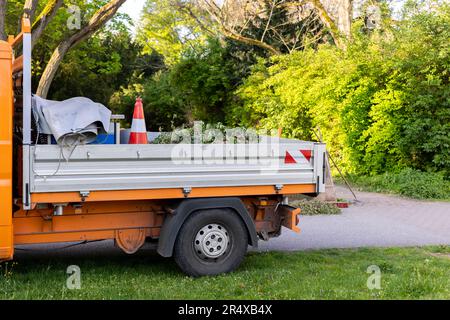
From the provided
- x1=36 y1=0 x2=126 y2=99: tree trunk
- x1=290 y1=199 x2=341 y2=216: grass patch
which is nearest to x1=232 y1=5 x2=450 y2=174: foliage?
x1=290 y1=199 x2=341 y2=216: grass patch

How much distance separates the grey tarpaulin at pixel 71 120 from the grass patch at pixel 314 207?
6.05 meters

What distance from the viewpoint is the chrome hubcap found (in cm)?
655

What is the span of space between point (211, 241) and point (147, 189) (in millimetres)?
999

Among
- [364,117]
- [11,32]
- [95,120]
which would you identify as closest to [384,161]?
[364,117]

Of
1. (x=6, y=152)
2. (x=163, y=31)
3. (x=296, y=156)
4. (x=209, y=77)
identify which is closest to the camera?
(x=6, y=152)

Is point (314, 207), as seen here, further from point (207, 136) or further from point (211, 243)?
point (211, 243)

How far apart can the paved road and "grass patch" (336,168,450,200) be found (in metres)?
0.72

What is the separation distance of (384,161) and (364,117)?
135 cm

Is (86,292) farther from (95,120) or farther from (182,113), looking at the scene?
(182,113)

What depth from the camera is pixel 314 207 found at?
1166 centimetres

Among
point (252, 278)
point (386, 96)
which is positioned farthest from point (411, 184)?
point (252, 278)

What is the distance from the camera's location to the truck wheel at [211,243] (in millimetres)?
6453

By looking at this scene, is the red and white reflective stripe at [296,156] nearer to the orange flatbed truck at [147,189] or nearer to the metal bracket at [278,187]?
the orange flatbed truck at [147,189]

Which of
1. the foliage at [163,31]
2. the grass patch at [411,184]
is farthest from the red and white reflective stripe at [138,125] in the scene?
the foliage at [163,31]
